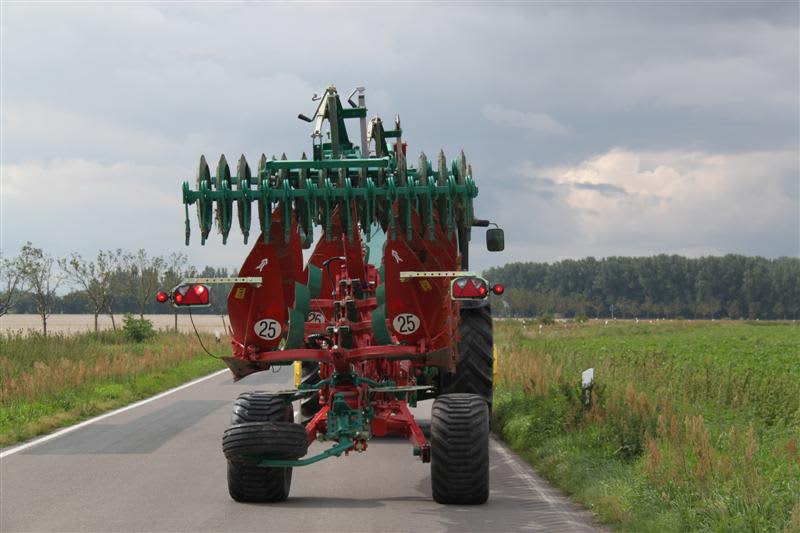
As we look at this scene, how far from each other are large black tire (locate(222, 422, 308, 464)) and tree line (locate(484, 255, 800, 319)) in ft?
450

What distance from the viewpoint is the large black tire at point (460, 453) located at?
8984mm

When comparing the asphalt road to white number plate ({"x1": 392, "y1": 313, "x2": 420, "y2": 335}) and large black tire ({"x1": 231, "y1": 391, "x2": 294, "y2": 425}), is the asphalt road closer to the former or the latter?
large black tire ({"x1": 231, "y1": 391, "x2": 294, "y2": 425})

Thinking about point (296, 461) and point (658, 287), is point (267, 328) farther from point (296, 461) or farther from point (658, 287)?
point (658, 287)

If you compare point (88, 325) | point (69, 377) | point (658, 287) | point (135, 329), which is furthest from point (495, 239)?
point (658, 287)

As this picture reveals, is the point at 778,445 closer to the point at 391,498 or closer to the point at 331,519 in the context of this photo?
the point at 391,498

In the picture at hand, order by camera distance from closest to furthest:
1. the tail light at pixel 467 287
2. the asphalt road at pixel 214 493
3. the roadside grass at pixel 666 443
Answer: the roadside grass at pixel 666 443 → the asphalt road at pixel 214 493 → the tail light at pixel 467 287

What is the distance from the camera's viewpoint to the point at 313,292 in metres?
10.0

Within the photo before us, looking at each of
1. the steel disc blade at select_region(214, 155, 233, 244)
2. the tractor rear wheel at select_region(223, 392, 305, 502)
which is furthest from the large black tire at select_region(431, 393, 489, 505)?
the steel disc blade at select_region(214, 155, 233, 244)

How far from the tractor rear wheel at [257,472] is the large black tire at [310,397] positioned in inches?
115

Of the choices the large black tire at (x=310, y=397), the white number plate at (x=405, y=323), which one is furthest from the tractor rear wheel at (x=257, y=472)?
the large black tire at (x=310, y=397)

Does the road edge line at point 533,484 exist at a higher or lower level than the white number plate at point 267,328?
lower

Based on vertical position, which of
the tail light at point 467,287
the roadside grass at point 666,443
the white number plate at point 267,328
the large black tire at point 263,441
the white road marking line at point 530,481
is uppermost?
the tail light at point 467,287

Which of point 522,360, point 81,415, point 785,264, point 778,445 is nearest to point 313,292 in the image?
point 778,445

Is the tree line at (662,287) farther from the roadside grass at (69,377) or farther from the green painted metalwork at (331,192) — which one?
the green painted metalwork at (331,192)
